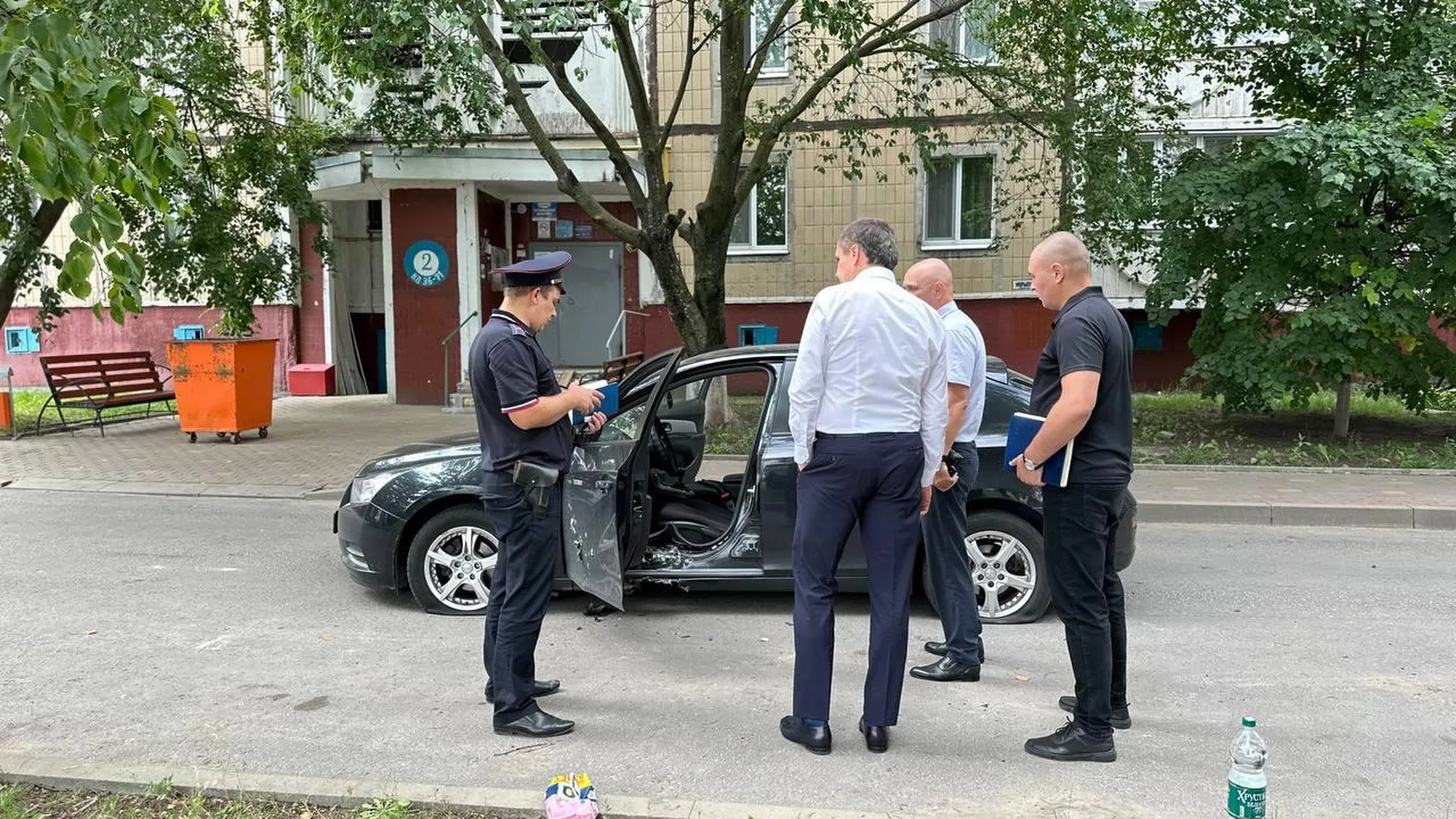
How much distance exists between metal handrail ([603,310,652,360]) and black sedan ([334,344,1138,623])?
37.0ft

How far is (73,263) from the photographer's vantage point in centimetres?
291

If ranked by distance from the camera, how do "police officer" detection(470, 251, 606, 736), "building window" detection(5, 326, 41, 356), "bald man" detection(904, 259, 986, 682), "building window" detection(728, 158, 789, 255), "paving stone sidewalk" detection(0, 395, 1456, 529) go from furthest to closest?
1. "building window" detection(5, 326, 41, 356)
2. "building window" detection(728, 158, 789, 255)
3. "paving stone sidewalk" detection(0, 395, 1456, 529)
4. "bald man" detection(904, 259, 986, 682)
5. "police officer" detection(470, 251, 606, 736)

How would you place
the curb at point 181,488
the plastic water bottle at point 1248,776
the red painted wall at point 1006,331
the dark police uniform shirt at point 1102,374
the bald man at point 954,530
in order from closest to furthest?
the plastic water bottle at point 1248,776 → the dark police uniform shirt at point 1102,374 → the bald man at point 954,530 → the curb at point 181,488 → the red painted wall at point 1006,331

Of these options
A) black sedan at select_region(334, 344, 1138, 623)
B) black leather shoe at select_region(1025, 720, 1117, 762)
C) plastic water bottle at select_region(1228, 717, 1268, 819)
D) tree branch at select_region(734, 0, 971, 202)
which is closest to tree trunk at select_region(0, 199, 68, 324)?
tree branch at select_region(734, 0, 971, 202)

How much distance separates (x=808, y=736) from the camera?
148 inches

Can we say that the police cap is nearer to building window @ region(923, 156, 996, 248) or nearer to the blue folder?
the blue folder

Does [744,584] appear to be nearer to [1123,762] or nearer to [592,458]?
[592,458]

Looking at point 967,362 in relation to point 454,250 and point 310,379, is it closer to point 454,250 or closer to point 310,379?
point 454,250

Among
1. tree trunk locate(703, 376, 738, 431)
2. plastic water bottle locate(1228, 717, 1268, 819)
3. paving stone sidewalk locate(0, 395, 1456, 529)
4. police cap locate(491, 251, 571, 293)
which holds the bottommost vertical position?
paving stone sidewalk locate(0, 395, 1456, 529)

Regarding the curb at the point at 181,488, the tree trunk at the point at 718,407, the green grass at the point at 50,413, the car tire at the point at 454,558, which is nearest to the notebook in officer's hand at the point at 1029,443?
the car tire at the point at 454,558

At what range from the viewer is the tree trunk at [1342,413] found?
11211 millimetres

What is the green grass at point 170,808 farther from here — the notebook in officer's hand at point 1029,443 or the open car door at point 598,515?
the notebook in officer's hand at point 1029,443

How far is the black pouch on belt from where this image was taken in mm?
3801

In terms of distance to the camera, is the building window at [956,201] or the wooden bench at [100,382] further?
the building window at [956,201]
